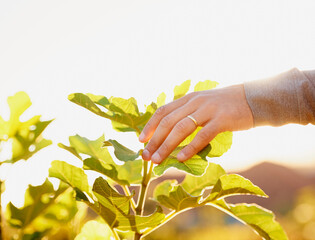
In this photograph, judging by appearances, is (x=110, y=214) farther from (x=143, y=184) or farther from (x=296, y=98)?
(x=296, y=98)

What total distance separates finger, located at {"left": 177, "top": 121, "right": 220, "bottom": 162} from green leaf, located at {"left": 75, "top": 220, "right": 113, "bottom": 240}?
370 mm

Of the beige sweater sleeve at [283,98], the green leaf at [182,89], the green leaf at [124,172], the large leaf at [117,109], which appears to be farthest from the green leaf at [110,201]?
the beige sweater sleeve at [283,98]

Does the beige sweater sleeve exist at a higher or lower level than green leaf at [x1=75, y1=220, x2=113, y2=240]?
higher

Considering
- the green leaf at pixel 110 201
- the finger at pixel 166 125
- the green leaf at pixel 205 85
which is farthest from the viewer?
the green leaf at pixel 205 85

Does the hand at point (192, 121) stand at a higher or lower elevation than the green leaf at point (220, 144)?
higher

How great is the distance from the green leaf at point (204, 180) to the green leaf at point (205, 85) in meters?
0.21

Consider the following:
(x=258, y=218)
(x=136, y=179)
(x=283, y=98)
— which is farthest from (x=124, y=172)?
(x=283, y=98)

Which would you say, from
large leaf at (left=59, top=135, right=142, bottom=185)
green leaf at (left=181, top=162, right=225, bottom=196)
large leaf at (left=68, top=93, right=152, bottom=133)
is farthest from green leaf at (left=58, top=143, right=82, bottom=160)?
green leaf at (left=181, top=162, right=225, bottom=196)

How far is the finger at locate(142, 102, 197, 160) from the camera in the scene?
969 millimetres

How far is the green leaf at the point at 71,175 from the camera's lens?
97 cm

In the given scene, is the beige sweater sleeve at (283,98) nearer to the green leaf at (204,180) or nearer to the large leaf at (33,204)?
the green leaf at (204,180)

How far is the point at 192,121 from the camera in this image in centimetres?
99

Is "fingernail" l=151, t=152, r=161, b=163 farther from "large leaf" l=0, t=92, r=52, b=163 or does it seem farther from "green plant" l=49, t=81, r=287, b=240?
"large leaf" l=0, t=92, r=52, b=163

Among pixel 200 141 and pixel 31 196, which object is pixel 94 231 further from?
pixel 200 141
